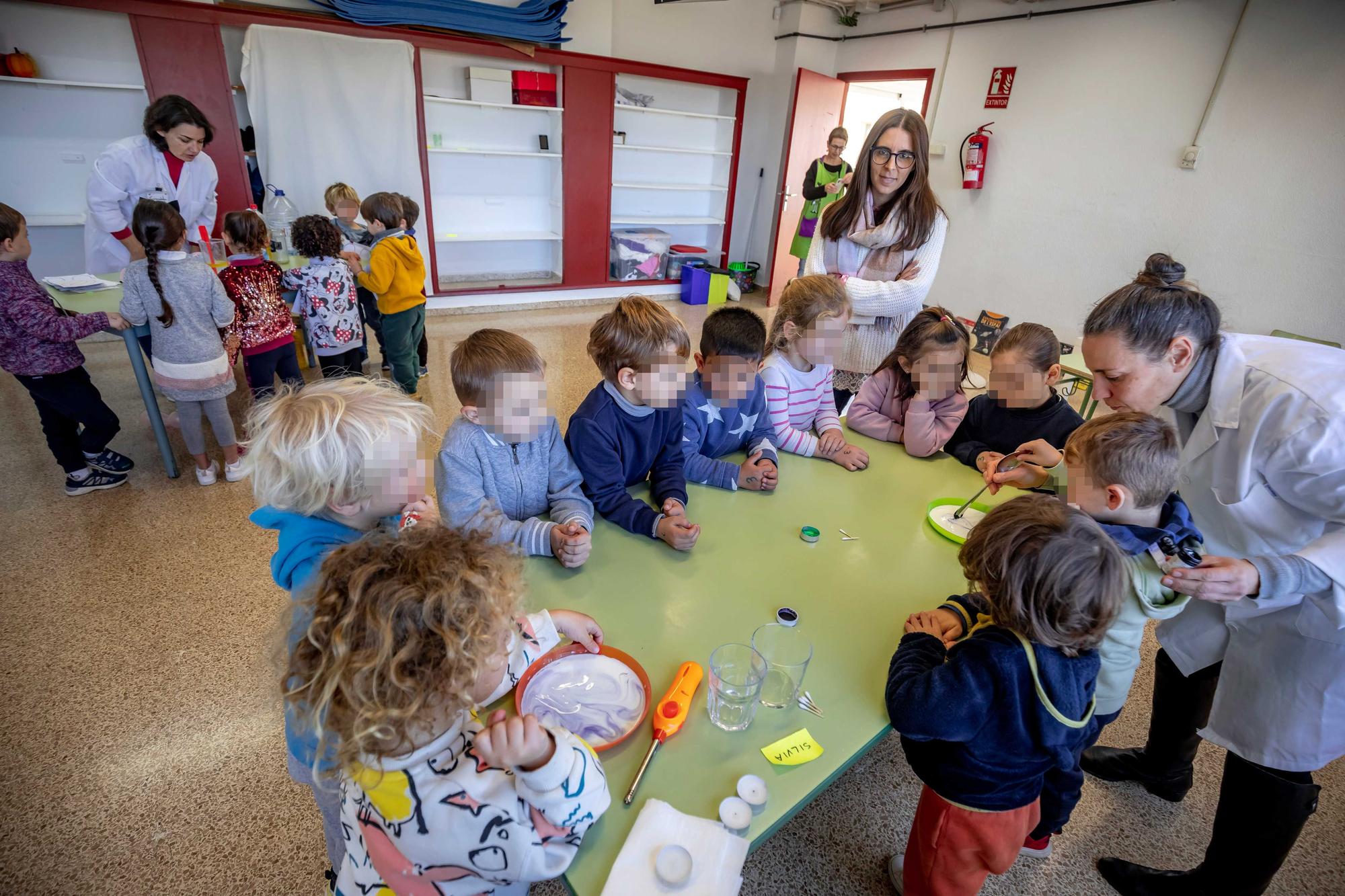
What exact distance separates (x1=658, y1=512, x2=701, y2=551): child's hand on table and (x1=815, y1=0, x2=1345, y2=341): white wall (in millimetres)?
4454

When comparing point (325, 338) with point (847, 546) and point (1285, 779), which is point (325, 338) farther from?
point (1285, 779)

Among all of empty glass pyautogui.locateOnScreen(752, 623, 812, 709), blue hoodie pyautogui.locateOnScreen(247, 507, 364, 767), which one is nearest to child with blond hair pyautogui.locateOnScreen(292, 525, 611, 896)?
blue hoodie pyautogui.locateOnScreen(247, 507, 364, 767)

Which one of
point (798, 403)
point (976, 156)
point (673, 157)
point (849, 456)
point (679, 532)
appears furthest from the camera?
point (673, 157)

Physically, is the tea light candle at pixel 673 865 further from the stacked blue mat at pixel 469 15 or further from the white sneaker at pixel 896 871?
the stacked blue mat at pixel 469 15

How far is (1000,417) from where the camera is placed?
1854mm

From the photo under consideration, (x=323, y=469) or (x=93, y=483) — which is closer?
(x=323, y=469)

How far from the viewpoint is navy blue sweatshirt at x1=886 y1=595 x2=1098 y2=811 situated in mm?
913

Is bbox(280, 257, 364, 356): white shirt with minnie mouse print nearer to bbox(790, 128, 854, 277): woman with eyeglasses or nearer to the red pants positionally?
the red pants

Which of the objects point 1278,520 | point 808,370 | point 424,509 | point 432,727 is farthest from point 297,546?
point 1278,520

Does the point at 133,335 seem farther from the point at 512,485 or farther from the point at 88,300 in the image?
the point at 512,485

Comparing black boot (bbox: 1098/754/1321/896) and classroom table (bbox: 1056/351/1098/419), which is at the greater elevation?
classroom table (bbox: 1056/351/1098/419)

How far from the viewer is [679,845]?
75 cm

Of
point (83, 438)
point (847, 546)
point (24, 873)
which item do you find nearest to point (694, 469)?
point (847, 546)

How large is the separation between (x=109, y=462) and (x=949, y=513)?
132 inches
